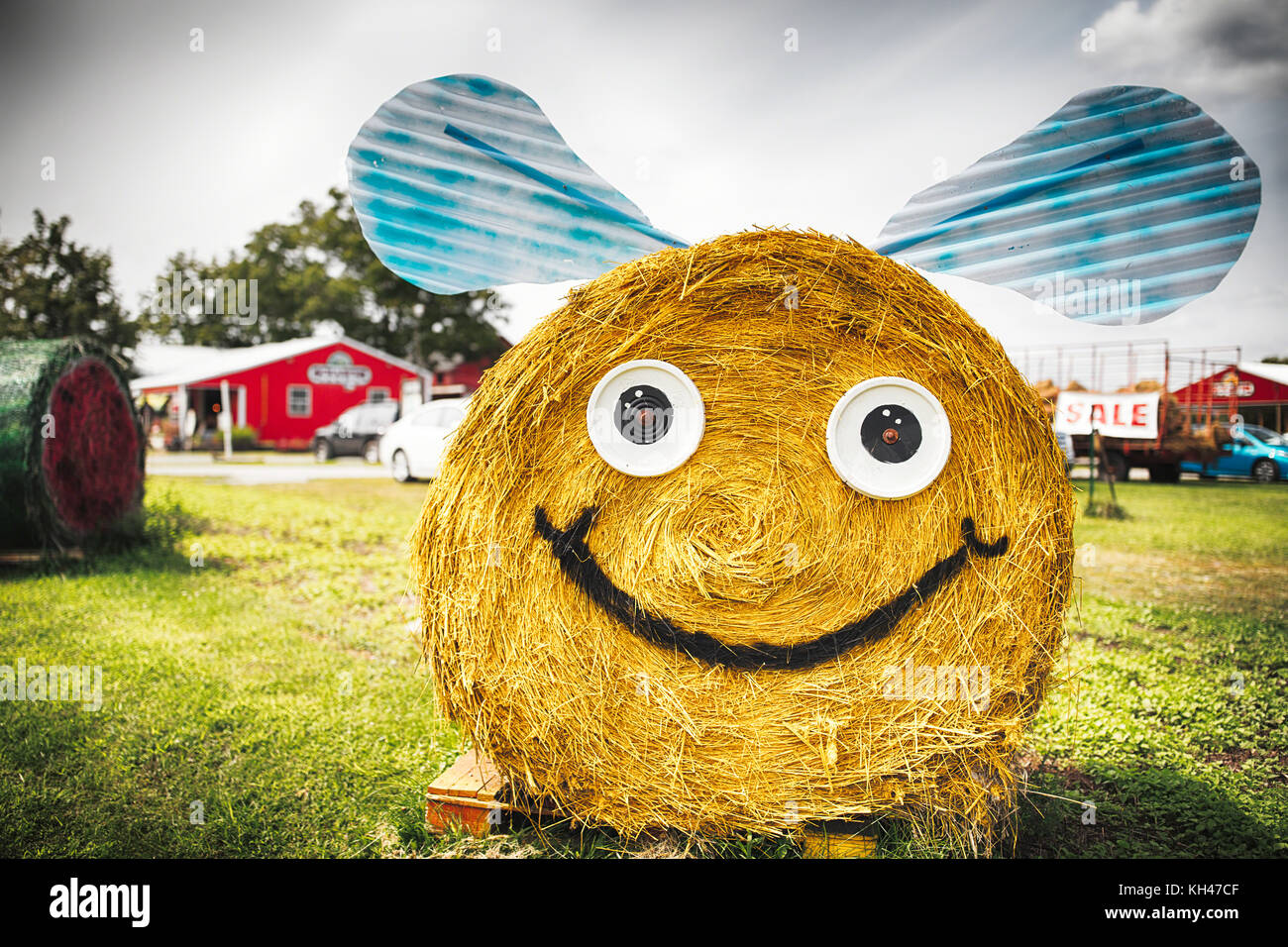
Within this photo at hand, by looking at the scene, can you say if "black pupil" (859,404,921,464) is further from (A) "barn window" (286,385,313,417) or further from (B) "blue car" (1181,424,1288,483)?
(A) "barn window" (286,385,313,417)

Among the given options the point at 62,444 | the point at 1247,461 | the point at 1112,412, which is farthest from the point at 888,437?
the point at 1247,461

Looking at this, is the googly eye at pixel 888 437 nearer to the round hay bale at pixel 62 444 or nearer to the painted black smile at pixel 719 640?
the painted black smile at pixel 719 640

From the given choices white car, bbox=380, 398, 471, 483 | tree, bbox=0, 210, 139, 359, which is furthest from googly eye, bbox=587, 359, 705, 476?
tree, bbox=0, 210, 139, 359

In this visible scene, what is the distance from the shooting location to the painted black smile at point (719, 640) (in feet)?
8.03

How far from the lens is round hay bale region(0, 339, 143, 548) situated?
5914 mm

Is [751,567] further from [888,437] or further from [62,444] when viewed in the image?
[62,444]

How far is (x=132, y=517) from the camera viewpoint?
704 centimetres

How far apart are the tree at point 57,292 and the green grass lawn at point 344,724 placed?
2529 cm

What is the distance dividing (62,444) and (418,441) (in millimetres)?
6627

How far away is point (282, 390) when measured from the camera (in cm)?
2472

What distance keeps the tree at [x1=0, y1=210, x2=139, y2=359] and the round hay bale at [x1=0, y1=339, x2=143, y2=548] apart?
74.1 feet
